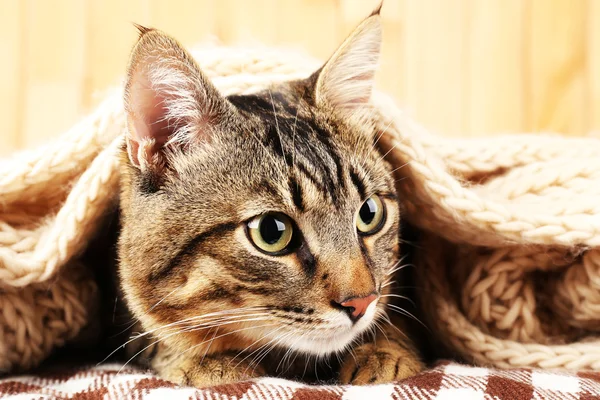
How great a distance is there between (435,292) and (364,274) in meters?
0.27

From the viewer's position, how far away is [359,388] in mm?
771

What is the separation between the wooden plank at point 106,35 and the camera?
1.85 meters

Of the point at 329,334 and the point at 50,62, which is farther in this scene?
the point at 50,62

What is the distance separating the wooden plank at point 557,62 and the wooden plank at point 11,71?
1.69 m

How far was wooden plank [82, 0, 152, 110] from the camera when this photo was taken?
1.85 meters

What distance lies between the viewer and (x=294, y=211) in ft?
2.72

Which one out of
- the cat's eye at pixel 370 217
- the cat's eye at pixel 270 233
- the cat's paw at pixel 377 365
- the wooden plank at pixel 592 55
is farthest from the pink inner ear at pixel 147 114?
the wooden plank at pixel 592 55

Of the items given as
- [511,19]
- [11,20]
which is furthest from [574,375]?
[11,20]

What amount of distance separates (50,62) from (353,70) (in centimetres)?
124

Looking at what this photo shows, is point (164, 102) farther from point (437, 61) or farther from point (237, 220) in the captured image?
point (437, 61)

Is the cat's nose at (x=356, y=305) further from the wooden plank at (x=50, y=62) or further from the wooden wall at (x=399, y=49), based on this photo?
the wooden plank at (x=50, y=62)

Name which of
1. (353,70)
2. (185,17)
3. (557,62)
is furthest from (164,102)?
(557,62)

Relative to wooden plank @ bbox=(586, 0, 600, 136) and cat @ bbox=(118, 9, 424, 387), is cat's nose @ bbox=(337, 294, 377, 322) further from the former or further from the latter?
wooden plank @ bbox=(586, 0, 600, 136)

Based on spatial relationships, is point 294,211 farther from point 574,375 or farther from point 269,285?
point 574,375
